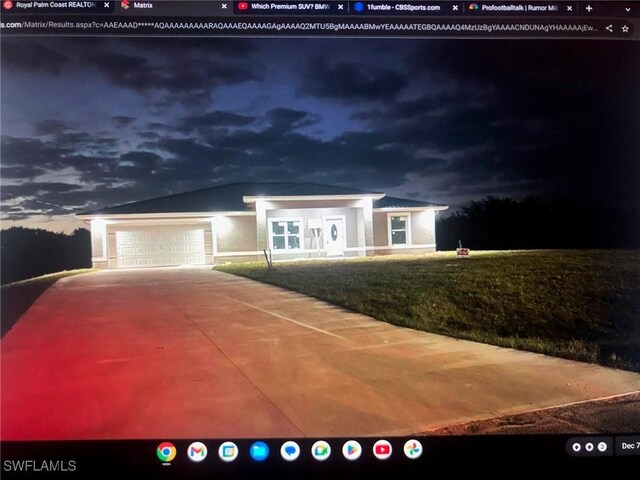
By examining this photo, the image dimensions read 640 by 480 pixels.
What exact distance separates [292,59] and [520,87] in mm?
1046

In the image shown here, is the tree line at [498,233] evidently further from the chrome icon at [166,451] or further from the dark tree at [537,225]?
the chrome icon at [166,451]

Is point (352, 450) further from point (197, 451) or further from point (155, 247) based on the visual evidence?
point (155, 247)

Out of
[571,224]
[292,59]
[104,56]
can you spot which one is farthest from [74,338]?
[571,224]

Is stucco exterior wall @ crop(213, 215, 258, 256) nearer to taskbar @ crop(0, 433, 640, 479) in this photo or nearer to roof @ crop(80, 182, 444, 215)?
roof @ crop(80, 182, 444, 215)

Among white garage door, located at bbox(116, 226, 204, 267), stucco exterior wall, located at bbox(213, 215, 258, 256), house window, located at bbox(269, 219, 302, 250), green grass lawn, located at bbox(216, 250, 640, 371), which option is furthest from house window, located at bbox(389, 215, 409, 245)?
white garage door, located at bbox(116, 226, 204, 267)

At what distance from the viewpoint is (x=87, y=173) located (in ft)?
6.67

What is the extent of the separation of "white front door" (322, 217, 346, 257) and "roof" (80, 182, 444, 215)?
1.44 ft

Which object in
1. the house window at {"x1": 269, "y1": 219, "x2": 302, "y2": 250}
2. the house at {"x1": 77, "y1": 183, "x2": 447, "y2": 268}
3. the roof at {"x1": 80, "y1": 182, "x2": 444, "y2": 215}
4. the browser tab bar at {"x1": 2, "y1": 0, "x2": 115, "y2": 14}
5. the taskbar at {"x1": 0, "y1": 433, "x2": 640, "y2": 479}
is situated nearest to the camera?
the taskbar at {"x1": 0, "y1": 433, "x2": 640, "y2": 479}

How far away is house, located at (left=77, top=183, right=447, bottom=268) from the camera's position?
243 centimetres

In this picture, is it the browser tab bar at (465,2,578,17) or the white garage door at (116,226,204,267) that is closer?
the browser tab bar at (465,2,578,17)

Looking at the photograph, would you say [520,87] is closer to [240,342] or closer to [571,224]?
[571,224]

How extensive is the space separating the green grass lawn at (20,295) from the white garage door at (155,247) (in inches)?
11.3

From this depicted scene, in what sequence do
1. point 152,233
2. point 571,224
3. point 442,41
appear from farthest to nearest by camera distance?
1. point 152,233
2. point 571,224
3. point 442,41

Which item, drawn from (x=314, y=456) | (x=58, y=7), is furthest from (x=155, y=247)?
(x=314, y=456)
